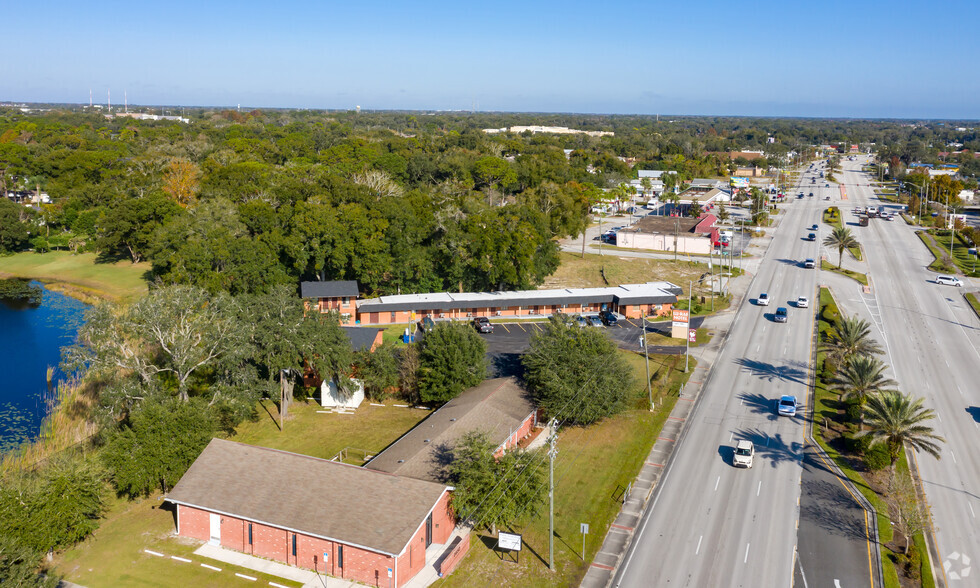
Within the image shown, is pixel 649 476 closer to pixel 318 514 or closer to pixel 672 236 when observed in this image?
pixel 318 514

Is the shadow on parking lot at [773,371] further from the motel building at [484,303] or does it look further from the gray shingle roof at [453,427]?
the gray shingle roof at [453,427]

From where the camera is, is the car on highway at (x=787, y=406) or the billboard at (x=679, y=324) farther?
the billboard at (x=679, y=324)

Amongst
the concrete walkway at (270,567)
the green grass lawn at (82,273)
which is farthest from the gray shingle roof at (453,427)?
the green grass lawn at (82,273)

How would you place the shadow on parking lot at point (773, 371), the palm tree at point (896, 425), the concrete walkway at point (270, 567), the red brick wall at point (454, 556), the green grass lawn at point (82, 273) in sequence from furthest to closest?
the green grass lawn at point (82, 273), the shadow on parking lot at point (773, 371), the palm tree at point (896, 425), the red brick wall at point (454, 556), the concrete walkway at point (270, 567)

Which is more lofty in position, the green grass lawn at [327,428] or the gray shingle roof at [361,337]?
the gray shingle roof at [361,337]

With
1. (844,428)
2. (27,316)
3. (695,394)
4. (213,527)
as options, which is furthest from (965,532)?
(27,316)

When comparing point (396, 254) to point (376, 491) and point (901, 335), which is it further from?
point (901, 335)

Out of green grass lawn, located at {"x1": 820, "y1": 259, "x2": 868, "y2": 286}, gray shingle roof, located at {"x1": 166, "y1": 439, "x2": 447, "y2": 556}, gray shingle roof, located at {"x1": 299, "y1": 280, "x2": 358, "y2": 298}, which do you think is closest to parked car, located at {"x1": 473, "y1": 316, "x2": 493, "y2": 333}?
→ gray shingle roof, located at {"x1": 299, "y1": 280, "x2": 358, "y2": 298}
